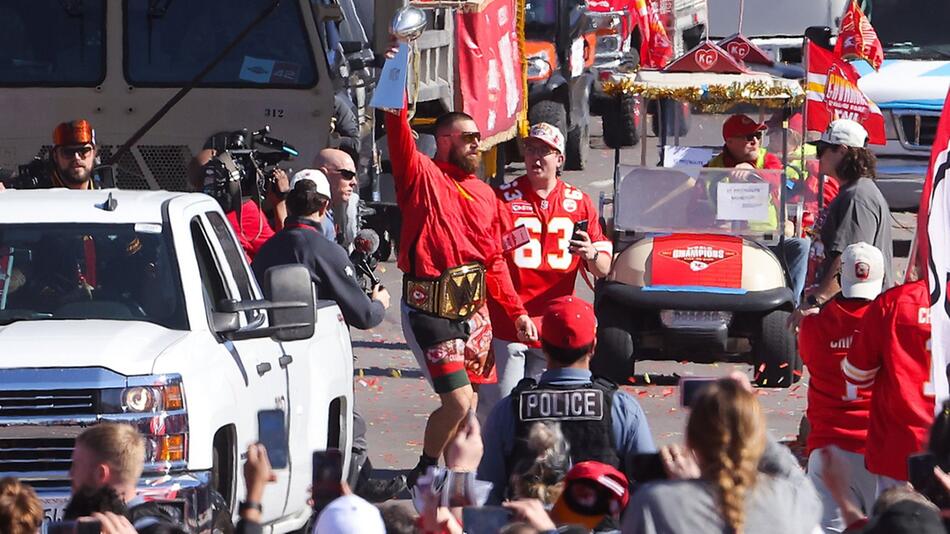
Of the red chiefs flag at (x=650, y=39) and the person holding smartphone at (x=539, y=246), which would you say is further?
the red chiefs flag at (x=650, y=39)

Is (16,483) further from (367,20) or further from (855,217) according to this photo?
(367,20)

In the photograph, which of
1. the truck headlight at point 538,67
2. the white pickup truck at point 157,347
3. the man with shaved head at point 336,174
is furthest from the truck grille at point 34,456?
the truck headlight at point 538,67

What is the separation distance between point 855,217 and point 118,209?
187 inches

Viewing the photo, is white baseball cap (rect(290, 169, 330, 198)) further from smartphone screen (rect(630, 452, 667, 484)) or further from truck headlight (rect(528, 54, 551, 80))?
truck headlight (rect(528, 54, 551, 80))

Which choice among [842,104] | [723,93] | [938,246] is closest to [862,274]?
[938,246]

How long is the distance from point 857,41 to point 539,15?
5804mm

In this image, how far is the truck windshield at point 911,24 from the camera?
20594 millimetres

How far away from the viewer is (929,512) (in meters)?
4.89

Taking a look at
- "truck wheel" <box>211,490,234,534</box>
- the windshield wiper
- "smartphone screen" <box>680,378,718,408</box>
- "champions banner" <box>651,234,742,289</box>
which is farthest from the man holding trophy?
"smartphone screen" <box>680,378,718,408</box>

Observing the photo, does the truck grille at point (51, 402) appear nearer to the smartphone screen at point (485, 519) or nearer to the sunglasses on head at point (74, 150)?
the smartphone screen at point (485, 519)

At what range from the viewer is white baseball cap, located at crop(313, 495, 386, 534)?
196 inches

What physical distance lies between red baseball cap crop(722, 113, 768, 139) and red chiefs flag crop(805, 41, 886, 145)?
130 cm

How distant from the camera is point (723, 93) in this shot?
14.0 m

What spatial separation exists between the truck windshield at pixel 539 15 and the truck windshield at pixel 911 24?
3458mm
